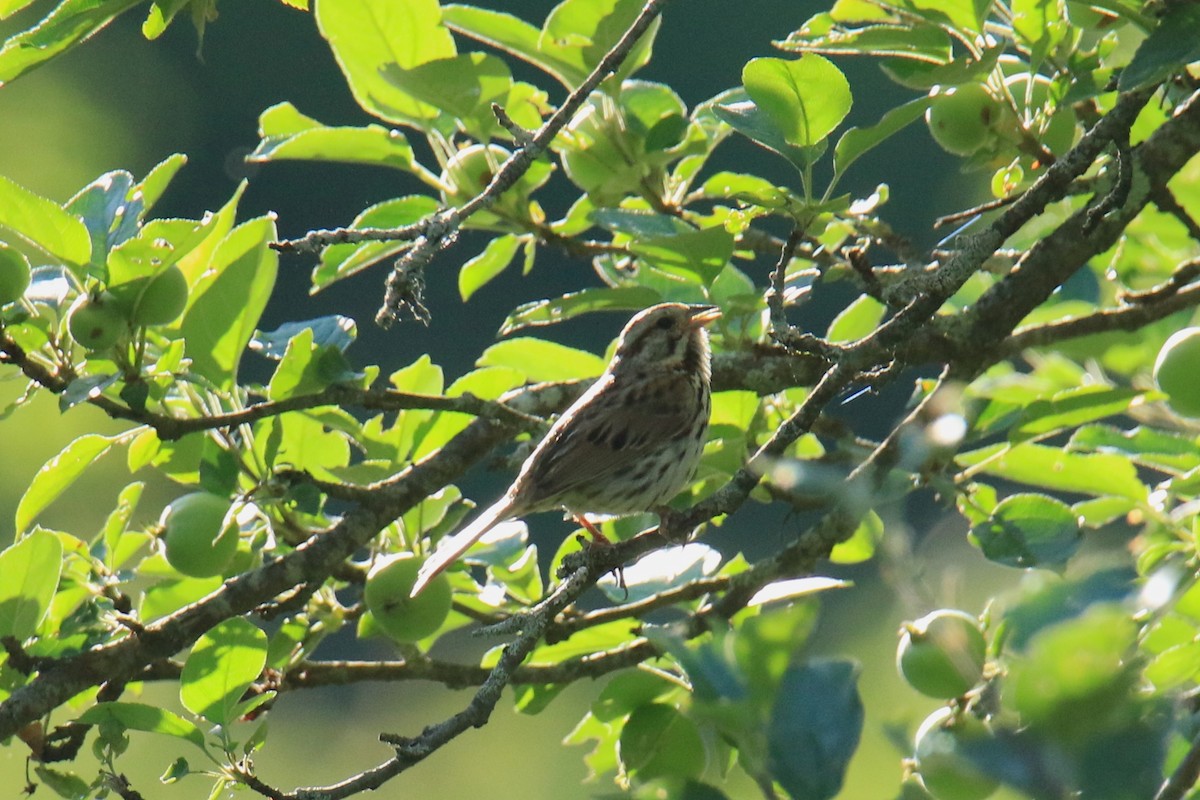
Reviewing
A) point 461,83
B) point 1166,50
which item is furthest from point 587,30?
point 1166,50

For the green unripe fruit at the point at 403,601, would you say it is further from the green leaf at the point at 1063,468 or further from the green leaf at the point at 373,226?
the green leaf at the point at 1063,468

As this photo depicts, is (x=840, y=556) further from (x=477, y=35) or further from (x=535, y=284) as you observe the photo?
(x=535, y=284)

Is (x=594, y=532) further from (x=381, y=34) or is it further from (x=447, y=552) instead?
(x=381, y=34)

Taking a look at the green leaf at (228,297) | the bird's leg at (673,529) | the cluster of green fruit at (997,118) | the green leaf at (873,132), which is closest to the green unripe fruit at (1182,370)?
the cluster of green fruit at (997,118)

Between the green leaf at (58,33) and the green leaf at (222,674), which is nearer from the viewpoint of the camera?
the green leaf at (58,33)

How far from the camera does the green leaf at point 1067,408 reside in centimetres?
270

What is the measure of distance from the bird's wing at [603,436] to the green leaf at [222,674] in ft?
3.38

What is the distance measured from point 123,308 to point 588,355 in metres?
1.09

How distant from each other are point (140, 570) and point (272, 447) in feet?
1.49

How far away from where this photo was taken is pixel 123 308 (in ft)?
8.24

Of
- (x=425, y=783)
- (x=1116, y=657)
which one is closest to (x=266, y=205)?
(x=425, y=783)

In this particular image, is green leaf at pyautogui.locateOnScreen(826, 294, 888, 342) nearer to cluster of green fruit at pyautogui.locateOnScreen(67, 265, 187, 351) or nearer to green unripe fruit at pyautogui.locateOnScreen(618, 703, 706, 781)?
green unripe fruit at pyautogui.locateOnScreen(618, 703, 706, 781)

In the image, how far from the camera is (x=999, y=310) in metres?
2.88

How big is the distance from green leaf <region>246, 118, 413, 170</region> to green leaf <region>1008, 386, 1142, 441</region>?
4.98ft
